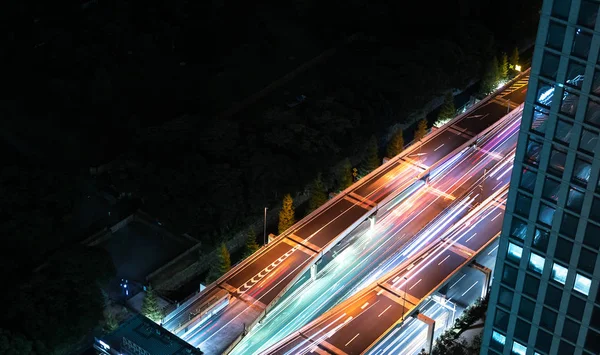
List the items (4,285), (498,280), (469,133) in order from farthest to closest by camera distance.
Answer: (469,133) → (4,285) → (498,280)

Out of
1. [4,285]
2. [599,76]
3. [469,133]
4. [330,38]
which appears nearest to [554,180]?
[599,76]

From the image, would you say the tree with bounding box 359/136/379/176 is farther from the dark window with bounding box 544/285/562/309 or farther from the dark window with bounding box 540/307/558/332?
the dark window with bounding box 544/285/562/309

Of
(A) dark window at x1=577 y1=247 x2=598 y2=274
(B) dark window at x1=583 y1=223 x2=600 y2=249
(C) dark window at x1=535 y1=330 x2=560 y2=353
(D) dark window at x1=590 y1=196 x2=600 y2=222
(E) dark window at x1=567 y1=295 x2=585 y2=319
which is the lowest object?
(C) dark window at x1=535 y1=330 x2=560 y2=353

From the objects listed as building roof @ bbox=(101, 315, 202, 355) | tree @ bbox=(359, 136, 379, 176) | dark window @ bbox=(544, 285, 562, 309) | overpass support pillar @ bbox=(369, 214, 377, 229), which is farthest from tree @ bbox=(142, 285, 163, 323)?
dark window @ bbox=(544, 285, 562, 309)

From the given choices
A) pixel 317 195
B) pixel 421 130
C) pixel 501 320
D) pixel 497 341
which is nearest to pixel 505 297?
pixel 501 320

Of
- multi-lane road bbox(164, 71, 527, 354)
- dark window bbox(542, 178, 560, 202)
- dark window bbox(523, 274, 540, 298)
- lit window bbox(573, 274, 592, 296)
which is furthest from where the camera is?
multi-lane road bbox(164, 71, 527, 354)

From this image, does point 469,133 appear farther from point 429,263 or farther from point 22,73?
point 22,73
